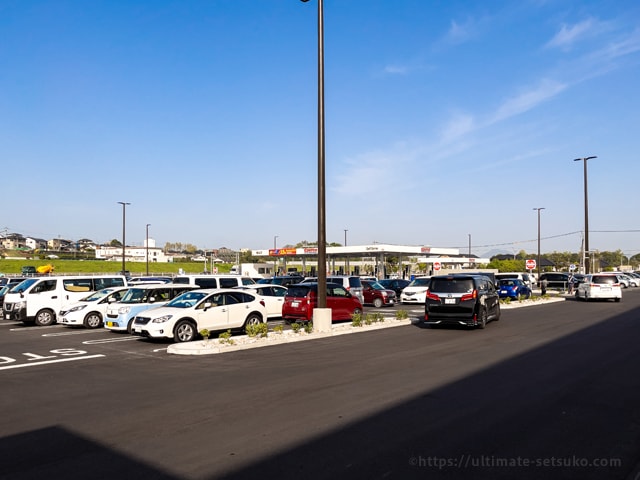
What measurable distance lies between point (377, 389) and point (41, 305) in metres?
17.1

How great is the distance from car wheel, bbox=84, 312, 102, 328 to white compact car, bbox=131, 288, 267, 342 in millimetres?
4782

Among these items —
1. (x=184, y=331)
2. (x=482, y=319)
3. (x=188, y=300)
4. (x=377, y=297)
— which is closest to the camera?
(x=184, y=331)

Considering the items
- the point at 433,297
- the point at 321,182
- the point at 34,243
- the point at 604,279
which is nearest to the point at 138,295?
the point at 321,182

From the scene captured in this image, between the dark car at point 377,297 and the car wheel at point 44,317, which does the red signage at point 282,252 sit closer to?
the dark car at point 377,297

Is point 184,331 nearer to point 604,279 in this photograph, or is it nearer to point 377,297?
point 377,297

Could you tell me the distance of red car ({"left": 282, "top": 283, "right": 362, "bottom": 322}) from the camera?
19531 millimetres

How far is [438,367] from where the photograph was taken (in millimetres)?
10984

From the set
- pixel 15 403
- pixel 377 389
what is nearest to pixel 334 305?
pixel 377 389

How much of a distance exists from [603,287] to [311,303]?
2120cm

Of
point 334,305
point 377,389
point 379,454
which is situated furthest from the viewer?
point 334,305

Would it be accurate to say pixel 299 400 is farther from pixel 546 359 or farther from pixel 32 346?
pixel 32 346

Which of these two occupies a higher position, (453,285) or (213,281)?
(453,285)

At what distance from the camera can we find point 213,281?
24578 mm

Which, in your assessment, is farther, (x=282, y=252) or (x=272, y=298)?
(x=282, y=252)
